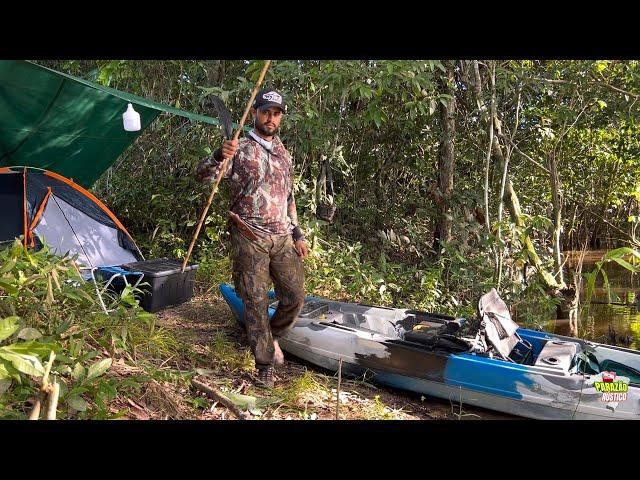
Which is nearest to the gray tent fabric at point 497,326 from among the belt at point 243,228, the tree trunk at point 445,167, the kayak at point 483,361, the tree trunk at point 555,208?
the kayak at point 483,361

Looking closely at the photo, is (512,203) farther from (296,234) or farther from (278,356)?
(278,356)

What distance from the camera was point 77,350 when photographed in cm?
281

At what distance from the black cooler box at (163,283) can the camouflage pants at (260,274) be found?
151cm

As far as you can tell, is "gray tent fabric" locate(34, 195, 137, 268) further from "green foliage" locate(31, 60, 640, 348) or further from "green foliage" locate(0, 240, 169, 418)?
"green foliage" locate(0, 240, 169, 418)

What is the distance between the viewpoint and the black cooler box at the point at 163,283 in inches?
202

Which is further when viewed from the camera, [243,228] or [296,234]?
[296,234]

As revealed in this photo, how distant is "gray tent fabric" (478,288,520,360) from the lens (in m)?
4.15

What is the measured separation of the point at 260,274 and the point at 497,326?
1.86m

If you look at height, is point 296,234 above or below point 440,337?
above

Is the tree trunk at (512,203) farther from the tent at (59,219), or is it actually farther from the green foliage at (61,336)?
the green foliage at (61,336)

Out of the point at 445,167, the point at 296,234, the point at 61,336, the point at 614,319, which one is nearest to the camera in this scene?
the point at 61,336

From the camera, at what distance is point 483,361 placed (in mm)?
3873

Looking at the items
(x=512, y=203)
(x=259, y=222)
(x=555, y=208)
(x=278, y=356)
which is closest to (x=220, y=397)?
(x=278, y=356)

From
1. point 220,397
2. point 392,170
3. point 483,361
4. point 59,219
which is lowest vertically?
point 220,397
